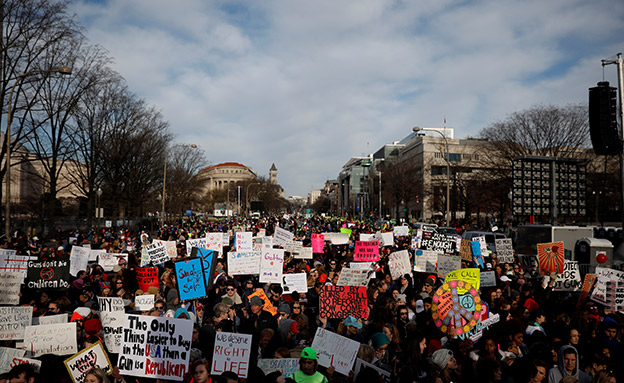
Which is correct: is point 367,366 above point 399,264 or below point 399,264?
below

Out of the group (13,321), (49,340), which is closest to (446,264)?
(49,340)

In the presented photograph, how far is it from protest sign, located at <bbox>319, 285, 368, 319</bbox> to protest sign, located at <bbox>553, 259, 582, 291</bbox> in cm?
621

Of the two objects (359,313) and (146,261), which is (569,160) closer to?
(359,313)

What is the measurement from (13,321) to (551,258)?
11.6 meters

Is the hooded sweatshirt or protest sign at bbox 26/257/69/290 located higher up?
protest sign at bbox 26/257/69/290

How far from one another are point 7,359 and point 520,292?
9072mm

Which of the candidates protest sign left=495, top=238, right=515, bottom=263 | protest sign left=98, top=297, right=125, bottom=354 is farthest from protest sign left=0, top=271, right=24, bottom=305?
protest sign left=495, top=238, right=515, bottom=263

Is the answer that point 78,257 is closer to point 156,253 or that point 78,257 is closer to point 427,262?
point 156,253

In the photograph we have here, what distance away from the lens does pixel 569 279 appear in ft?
37.3

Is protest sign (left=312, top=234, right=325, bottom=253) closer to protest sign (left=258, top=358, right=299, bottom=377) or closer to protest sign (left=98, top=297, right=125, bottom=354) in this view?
protest sign (left=98, top=297, right=125, bottom=354)

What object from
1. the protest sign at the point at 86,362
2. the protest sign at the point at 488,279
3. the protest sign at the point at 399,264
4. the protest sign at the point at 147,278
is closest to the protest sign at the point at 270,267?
the protest sign at the point at 147,278

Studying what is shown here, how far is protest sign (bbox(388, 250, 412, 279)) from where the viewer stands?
1098cm

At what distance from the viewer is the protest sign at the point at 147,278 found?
10.5 m

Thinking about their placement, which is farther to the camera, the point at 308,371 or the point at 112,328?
the point at 112,328
